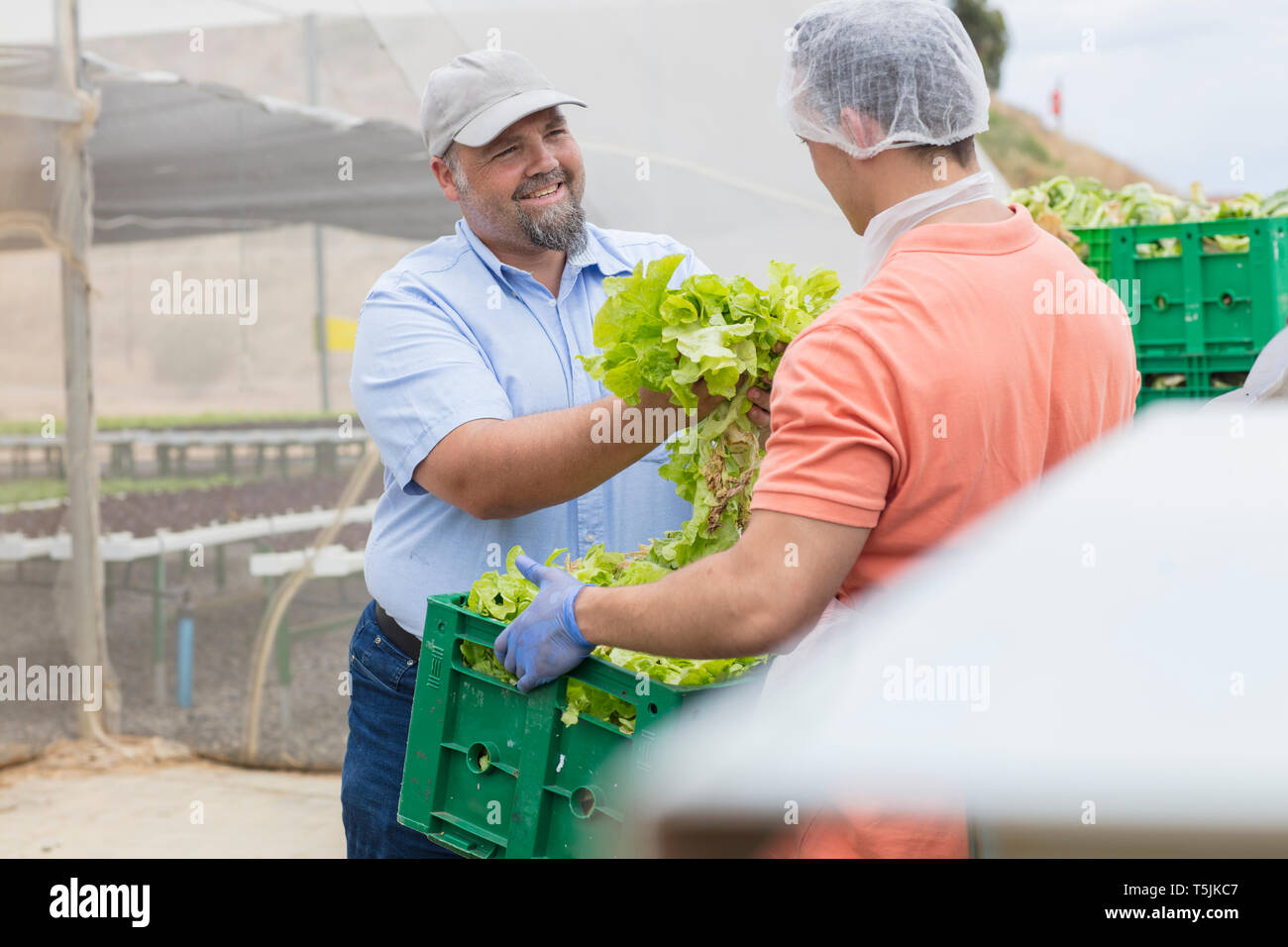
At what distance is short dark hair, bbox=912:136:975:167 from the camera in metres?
1.95

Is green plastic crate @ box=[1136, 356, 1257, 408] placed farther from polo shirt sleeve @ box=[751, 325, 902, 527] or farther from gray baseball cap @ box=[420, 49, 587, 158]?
polo shirt sleeve @ box=[751, 325, 902, 527]

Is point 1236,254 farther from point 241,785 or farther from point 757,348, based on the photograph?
point 241,785

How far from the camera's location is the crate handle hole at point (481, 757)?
226cm

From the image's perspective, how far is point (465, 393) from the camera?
2.67 meters

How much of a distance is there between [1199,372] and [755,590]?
9.06ft

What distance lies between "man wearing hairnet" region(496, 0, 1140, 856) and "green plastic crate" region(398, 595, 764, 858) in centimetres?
9

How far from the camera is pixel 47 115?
6430 millimetres

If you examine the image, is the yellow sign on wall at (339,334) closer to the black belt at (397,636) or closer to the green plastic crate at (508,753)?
the black belt at (397,636)

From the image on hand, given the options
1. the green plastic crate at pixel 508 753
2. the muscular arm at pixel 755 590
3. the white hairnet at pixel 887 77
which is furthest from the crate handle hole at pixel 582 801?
the white hairnet at pixel 887 77

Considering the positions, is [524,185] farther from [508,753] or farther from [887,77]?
[508,753]

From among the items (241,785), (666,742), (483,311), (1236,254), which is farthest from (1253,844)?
(241,785)

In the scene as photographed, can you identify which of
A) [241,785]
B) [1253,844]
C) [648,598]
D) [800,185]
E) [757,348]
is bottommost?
[241,785]

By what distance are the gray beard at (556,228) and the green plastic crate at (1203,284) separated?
6.74ft

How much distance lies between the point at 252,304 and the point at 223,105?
107 cm
